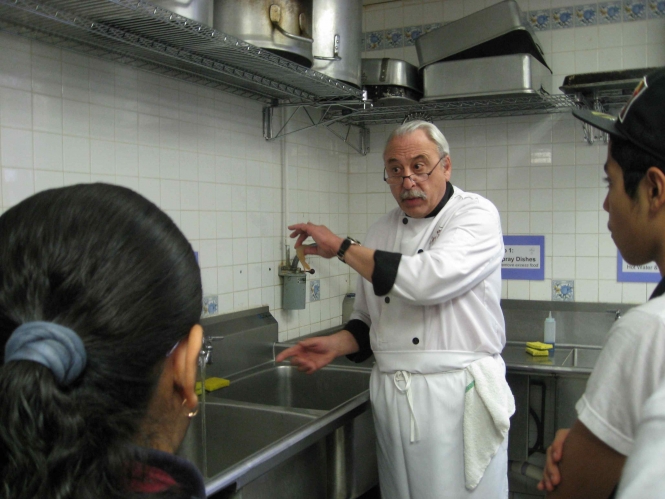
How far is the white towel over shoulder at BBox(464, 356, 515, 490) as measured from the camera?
173 cm

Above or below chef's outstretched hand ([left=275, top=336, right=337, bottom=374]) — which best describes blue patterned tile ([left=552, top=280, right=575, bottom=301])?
above

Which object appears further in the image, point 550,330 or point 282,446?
point 550,330

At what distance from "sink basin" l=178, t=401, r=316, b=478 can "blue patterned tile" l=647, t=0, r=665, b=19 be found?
2.28 m

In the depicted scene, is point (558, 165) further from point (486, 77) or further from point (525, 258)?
point (486, 77)

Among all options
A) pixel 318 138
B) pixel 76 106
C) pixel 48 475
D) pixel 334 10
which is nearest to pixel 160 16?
pixel 76 106

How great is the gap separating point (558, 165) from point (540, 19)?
27.1 inches

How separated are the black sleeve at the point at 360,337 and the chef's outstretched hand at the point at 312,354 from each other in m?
0.11

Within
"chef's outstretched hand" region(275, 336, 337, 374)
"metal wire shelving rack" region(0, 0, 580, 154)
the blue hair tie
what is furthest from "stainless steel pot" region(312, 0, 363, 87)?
the blue hair tie

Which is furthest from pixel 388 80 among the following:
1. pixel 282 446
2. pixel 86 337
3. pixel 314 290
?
pixel 86 337

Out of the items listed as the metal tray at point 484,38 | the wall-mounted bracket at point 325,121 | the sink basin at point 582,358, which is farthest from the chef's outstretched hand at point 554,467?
the metal tray at point 484,38

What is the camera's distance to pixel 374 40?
3.28 m

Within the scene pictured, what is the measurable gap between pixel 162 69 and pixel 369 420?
1328mm

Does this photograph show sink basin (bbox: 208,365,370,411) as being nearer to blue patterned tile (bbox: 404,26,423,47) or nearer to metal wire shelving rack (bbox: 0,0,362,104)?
metal wire shelving rack (bbox: 0,0,362,104)

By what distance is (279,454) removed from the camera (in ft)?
5.04
